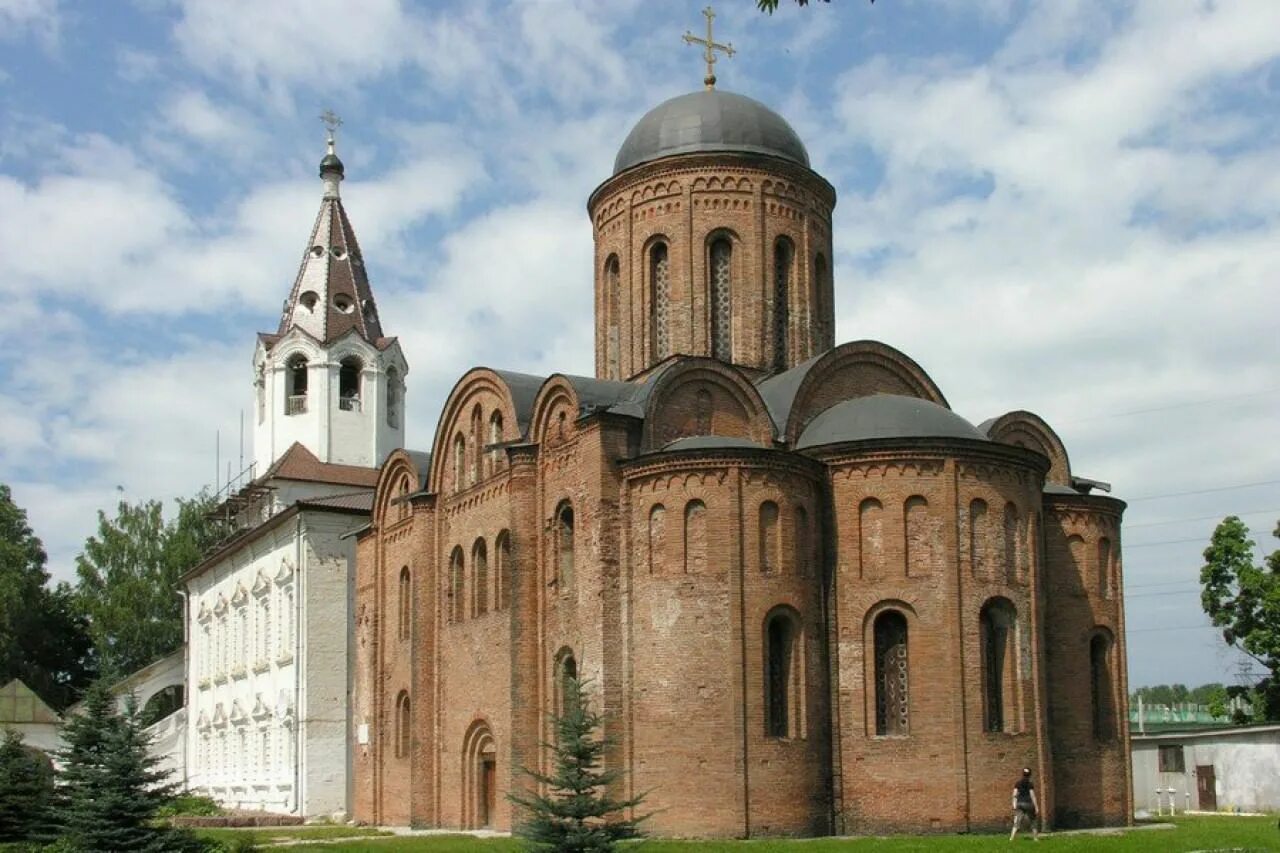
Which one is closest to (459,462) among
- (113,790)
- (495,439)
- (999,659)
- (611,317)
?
(495,439)

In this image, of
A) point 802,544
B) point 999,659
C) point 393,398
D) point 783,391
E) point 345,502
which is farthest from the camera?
point 393,398

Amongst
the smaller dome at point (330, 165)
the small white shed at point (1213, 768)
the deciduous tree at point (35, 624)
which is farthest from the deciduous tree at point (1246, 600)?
the deciduous tree at point (35, 624)

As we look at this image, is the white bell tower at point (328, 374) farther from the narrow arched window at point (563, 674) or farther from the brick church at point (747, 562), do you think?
the narrow arched window at point (563, 674)

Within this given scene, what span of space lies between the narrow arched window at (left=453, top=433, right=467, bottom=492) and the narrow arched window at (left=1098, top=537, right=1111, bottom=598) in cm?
1174

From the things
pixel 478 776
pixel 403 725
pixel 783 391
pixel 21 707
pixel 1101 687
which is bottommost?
pixel 478 776

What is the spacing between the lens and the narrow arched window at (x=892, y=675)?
905 inches

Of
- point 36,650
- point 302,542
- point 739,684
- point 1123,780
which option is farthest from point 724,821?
point 36,650

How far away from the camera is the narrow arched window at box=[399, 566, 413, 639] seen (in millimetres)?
30422

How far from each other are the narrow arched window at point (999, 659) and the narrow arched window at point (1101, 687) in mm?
3228

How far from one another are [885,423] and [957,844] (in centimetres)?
671

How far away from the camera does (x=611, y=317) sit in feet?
97.1

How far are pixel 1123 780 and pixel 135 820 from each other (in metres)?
16.3

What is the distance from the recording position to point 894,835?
2211 cm

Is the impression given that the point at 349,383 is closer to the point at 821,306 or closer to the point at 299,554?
the point at 299,554
